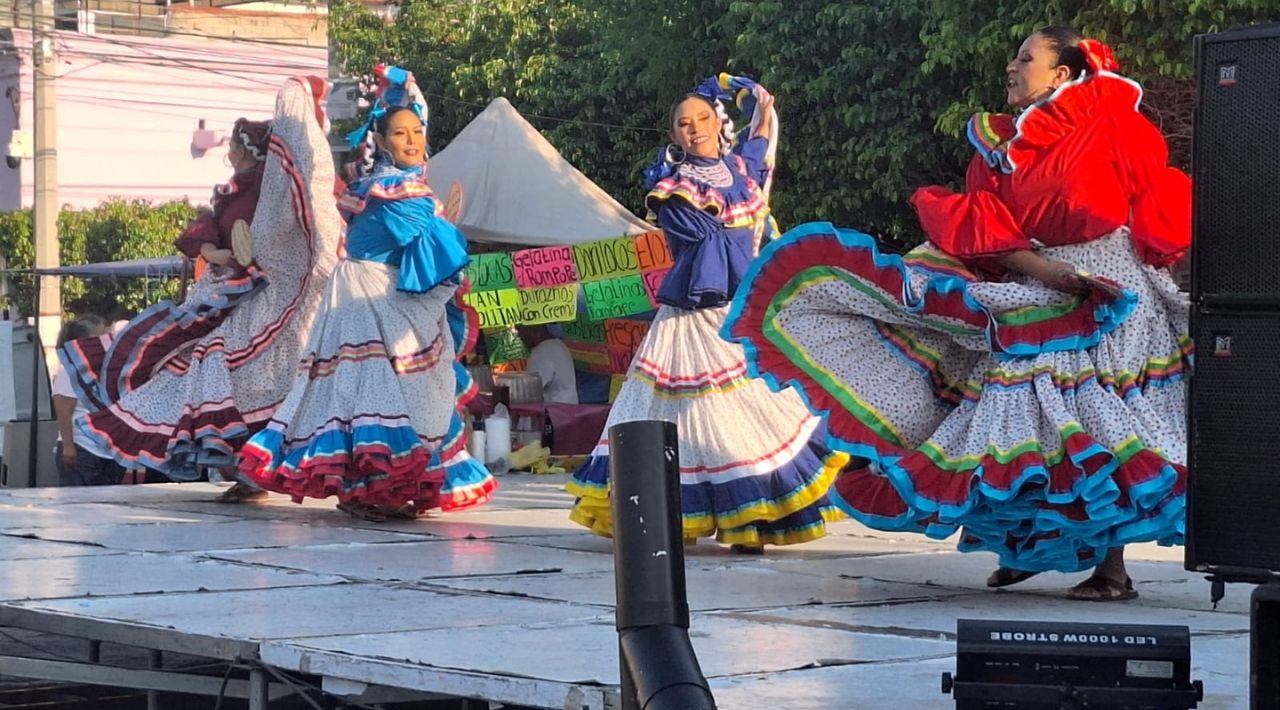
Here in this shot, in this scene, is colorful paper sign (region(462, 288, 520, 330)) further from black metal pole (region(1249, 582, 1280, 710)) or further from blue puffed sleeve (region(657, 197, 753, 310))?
black metal pole (region(1249, 582, 1280, 710))

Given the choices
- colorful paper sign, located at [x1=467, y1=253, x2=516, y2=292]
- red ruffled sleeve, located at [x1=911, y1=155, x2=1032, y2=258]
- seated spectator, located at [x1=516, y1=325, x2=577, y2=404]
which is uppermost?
red ruffled sleeve, located at [x1=911, y1=155, x2=1032, y2=258]

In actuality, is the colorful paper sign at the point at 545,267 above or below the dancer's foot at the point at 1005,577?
above

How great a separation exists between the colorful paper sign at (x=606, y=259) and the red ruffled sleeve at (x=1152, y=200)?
737 centimetres

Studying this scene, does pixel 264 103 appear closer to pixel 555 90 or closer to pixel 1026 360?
pixel 555 90

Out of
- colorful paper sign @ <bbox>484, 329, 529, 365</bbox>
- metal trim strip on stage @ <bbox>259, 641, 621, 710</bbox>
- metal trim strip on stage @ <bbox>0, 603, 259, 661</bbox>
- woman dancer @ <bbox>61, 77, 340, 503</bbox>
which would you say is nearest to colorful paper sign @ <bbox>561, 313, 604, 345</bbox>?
colorful paper sign @ <bbox>484, 329, 529, 365</bbox>

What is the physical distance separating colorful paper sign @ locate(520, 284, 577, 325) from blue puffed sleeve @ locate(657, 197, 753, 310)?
5978 mm

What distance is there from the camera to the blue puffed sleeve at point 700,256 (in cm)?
650

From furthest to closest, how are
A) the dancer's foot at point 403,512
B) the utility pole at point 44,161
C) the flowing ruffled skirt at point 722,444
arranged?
the utility pole at point 44,161 → the dancer's foot at point 403,512 → the flowing ruffled skirt at point 722,444

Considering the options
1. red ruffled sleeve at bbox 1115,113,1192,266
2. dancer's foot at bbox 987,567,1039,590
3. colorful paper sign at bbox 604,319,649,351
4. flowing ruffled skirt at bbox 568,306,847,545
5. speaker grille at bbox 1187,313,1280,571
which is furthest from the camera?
colorful paper sign at bbox 604,319,649,351

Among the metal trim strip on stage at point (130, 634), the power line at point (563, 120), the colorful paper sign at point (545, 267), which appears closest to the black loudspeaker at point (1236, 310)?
the metal trim strip on stage at point (130, 634)

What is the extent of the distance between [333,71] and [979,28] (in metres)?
21.1

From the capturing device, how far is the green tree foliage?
92.3 ft

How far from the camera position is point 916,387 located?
5273mm

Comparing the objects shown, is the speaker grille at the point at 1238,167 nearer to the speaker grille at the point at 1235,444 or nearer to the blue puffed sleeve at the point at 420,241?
the speaker grille at the point at 1235,444
